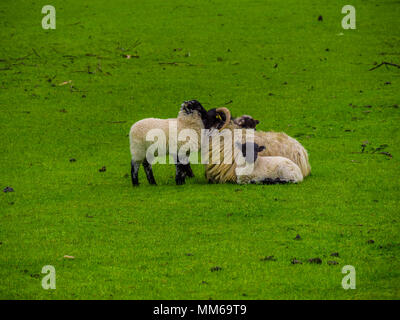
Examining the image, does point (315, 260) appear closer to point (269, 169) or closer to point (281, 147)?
point (269, 169)

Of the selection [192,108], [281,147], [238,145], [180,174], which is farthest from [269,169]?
[192,108]

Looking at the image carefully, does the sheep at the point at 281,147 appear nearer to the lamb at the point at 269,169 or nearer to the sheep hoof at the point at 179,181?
the lamb at the point at 269,169

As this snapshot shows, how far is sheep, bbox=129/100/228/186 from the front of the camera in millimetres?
11555

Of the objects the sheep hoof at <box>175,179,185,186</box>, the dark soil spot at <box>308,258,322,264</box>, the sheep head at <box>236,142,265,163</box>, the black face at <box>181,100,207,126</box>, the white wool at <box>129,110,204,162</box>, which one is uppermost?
the black face at <box>181,100,207,126</box>

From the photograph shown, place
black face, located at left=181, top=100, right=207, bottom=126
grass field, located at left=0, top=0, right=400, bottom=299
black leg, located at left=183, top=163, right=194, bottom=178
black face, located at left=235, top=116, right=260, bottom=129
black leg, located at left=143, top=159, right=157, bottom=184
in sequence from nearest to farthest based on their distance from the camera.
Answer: grass field, located at left=0, top=0, right=400, bottom=299
black face, located at left=181, top=100, right=207, bottom=126
black leg, located at left=143, top=159, right=157, bottom=184
black face, located at left=235, top=116, right=260, bottom=129
black leg, located at left=183, top=163, right=194, bottom=178

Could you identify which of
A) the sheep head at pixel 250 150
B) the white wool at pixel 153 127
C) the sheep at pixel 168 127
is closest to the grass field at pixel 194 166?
the sheep at pixel 168 127

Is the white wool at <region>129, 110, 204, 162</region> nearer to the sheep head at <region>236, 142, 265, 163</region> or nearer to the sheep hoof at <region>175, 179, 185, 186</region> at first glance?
the sheep hoof at <region>175, 179, 185, 186</region>

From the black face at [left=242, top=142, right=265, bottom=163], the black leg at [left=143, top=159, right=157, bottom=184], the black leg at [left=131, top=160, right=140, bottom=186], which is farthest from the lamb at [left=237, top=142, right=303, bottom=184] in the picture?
the black leg at [left=131, top=160, right=140, bottom=186]


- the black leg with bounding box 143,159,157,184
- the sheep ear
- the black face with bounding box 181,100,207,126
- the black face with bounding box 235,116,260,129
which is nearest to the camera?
the sheep ear

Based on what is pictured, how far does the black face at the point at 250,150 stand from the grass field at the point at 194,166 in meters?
0.60

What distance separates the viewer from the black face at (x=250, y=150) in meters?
11.3

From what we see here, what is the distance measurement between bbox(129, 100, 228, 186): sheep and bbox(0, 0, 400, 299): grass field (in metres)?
0.39
